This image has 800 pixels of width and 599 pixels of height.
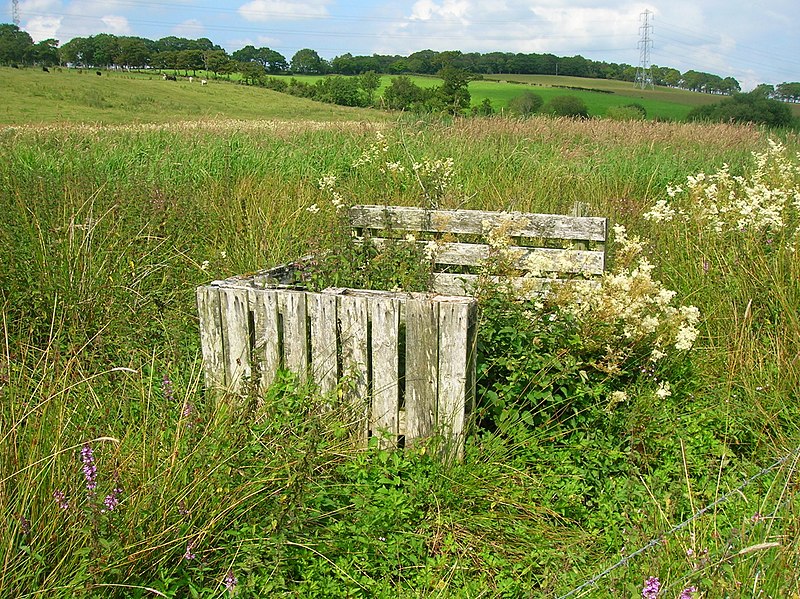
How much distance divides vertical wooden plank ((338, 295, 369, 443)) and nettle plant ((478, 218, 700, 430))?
66cm

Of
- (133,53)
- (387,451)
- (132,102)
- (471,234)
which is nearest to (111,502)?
(387,451)

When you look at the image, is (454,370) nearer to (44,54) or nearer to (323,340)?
(323,340)

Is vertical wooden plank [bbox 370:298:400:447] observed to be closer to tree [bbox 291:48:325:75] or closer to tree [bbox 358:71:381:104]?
tree [bbox 358:71:381:104]

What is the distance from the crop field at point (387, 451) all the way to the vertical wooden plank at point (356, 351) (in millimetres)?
172

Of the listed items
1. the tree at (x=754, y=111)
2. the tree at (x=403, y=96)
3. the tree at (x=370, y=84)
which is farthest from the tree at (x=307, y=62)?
the tree at (x=403, y=96)

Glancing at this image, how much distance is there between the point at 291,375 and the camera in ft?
11.8

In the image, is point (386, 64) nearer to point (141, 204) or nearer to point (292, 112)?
point (292, 112)

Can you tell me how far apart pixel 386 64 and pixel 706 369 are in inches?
2967

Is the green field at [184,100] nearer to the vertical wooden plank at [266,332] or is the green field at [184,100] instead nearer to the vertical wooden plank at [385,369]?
the vertical wooden plank at [266,332]

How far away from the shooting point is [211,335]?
3.82 meters

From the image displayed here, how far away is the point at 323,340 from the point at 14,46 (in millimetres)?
79177

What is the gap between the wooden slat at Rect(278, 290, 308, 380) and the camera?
3585 millimetres

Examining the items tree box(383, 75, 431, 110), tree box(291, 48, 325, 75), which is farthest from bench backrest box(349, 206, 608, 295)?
tree box(291, 48, 325, 75)

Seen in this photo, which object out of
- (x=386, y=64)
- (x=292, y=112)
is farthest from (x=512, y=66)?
(x=292, y=112)
